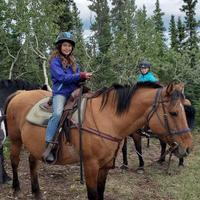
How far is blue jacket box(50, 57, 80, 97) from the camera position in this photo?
446 centimetres

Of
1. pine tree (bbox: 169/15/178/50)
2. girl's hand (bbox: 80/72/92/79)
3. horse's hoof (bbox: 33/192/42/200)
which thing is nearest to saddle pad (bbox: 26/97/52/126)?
girl's hand (bbox: 80/72/92/79)

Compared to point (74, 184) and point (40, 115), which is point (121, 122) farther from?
point (74, 184)

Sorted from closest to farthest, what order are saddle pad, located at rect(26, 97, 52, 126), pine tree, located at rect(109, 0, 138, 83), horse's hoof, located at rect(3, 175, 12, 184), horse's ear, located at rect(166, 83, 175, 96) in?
1. horse's ear, located at rect(166, 83, 175, 96)
2. saddle pad, located at rect(26, 97, 52, 126)
3. horse's hoof, located at rect(3, 175, 12, 184)
4. pine tree, located at rect(109, 0, 138, 83)

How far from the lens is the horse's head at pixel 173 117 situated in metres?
4.03

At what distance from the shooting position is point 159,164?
8.28m

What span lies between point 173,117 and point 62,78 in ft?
5.03

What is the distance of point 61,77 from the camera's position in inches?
177

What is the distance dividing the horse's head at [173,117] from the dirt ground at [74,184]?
200cm

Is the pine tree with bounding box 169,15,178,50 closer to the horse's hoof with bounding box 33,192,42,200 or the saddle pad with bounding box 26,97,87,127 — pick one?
the horse's hoof with bounding box 33,192,42,200

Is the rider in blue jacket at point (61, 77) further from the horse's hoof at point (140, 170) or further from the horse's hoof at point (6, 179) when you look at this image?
the horse's hoof at point (140, 170)

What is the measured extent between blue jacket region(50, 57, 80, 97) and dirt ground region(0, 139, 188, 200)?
2.01 metres

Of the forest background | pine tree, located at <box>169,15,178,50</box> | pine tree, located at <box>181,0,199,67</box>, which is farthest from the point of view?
pine tree, located at <box>169,15,178,50</box>

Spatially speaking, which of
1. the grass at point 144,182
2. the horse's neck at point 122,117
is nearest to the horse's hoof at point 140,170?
the grass at point 144,182

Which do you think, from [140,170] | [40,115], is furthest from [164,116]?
[140,170]
